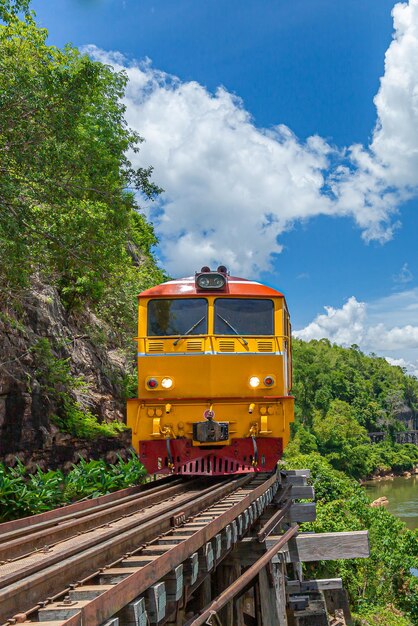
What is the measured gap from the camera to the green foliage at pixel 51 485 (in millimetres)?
10234

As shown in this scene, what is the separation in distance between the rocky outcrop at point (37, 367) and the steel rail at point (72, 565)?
7995 millimetres

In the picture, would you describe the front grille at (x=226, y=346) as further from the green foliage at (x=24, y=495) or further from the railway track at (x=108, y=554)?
the green foliage at (x=24, y=495)

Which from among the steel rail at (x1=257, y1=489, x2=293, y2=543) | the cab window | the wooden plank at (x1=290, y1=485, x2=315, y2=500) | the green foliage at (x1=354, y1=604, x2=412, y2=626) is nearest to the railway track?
the steel rail at (x1=257, y1=489, x2=293, y2=543)

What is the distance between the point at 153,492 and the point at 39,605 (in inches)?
196

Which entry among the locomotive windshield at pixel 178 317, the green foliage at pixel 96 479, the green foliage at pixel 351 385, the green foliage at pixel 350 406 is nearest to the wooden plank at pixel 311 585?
the green foliage at pixel 96 479

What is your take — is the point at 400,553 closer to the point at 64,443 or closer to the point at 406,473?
the point at 64,443

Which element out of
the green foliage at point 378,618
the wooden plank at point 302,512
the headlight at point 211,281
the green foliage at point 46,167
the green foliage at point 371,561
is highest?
the green foliage at point 46,167

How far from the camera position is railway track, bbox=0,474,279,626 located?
3203 millimetres

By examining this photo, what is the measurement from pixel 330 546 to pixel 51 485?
203 inches

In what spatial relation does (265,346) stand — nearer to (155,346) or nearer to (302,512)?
(155,346)

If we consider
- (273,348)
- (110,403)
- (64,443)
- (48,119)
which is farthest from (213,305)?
(110,403)

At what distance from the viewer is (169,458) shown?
360 inches

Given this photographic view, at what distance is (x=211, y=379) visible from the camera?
9.48m

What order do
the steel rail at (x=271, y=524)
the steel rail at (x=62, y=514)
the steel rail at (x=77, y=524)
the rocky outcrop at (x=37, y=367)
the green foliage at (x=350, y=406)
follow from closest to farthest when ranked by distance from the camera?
the steel rail at (x=77, y=524), the steel rail at (x=62, y=514), the steel rail at (x=271, y=524), the rocky outcrop at (x=37, y=367), the green foliage at (x=350, y=406)
